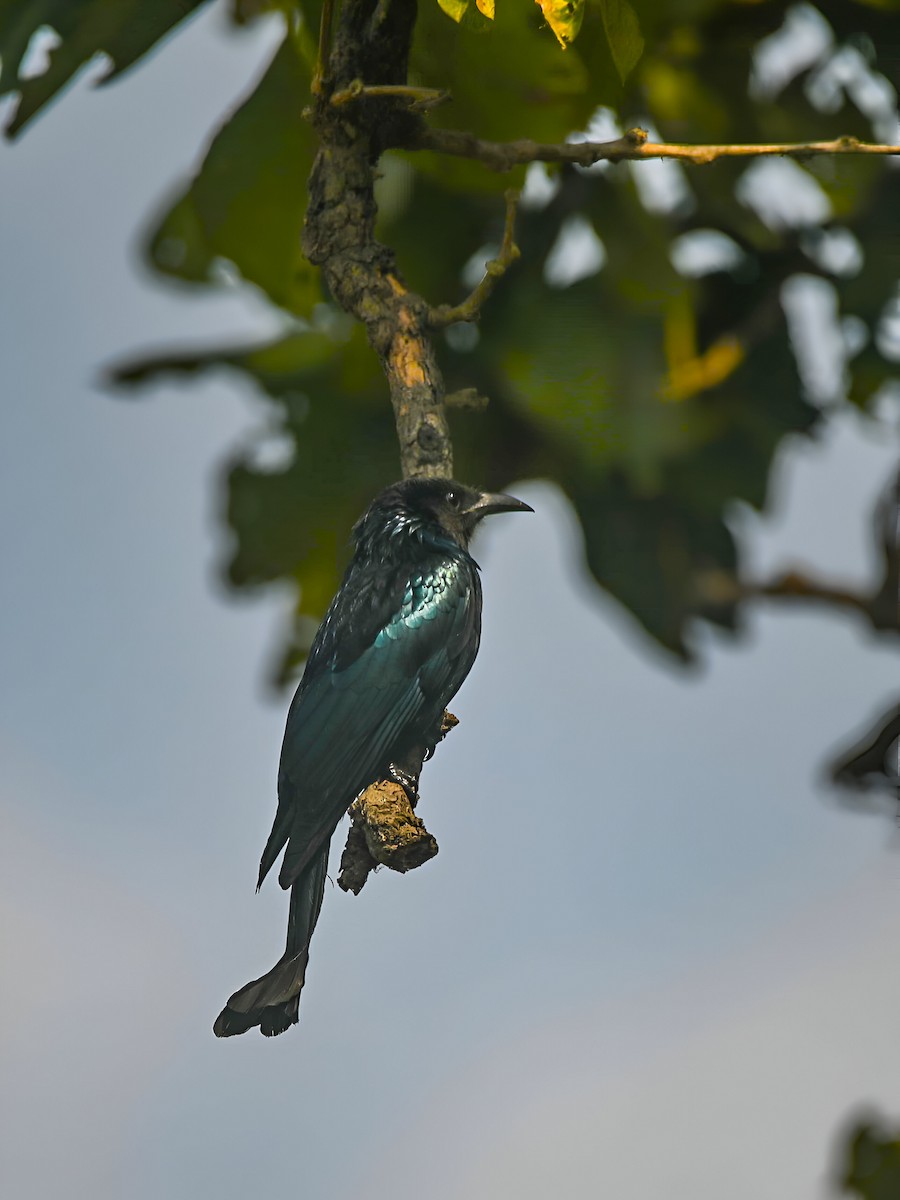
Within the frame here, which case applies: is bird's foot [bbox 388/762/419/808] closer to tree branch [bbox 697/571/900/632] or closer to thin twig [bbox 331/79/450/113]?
tree branch [bbox 697/571/900/632]

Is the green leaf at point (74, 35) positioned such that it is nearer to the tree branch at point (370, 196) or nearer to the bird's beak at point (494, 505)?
the tree branch at point (370, 196)

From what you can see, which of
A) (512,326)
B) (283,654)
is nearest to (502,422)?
(512,326)

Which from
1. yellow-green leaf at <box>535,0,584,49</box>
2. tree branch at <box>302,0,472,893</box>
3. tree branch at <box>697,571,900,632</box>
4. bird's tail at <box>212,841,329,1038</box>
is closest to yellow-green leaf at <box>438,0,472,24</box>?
yellow-green leaf at <box>535,0,584,49</box>

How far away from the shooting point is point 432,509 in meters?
3.49

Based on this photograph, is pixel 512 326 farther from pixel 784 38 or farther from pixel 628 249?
pixel 784 38

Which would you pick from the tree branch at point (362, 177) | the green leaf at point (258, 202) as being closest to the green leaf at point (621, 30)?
the tree branch at point (362, 177)

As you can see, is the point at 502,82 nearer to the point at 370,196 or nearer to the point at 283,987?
the point at 370,196

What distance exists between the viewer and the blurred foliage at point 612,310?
4930 millimetres

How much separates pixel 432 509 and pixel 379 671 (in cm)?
46

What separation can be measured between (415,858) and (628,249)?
3.10 m

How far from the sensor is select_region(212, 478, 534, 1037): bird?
3195 millimetres

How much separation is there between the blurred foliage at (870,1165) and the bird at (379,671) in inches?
63.4

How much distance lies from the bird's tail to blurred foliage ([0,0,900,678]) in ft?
6.11

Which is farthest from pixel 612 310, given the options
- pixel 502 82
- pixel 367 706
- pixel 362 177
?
pixel 367 706
